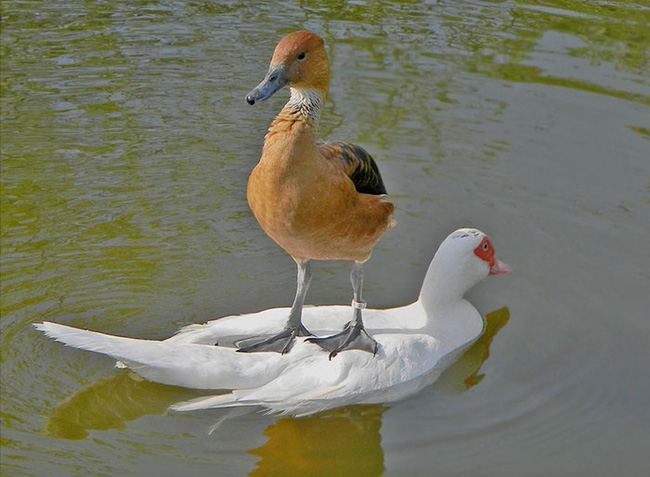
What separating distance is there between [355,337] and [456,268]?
823mm

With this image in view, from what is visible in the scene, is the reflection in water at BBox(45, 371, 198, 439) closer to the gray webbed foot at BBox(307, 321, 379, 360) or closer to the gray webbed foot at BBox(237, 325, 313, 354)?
the gray webbed foot at BBox(237, 325, 313, 354)

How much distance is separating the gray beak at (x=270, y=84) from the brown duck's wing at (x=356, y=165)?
1.69 feet

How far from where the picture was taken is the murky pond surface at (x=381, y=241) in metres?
4.58

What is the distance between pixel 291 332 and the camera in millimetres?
5152

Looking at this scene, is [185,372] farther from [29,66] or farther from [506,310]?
[29,66]

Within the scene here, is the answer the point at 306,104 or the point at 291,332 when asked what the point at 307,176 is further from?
the point at 291,332

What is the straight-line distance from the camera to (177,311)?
551 cm

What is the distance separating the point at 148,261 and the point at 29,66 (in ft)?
10.3

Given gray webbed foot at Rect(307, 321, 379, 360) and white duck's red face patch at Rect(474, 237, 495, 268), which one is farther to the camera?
white duck's red face patch at Rect(474, 237, 495, 268)

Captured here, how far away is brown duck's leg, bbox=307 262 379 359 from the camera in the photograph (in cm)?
498

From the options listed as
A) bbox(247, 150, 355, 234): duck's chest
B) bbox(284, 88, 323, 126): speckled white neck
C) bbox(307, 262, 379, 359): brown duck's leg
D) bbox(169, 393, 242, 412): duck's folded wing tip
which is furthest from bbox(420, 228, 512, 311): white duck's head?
bbox(284, 88, 323, 126): speckled white neck

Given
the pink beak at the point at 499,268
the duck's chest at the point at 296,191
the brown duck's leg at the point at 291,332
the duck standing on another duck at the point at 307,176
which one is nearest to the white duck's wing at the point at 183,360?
the brown duck's leg at the point at 291,332

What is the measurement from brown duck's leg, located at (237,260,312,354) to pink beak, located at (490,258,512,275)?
1.20 meters

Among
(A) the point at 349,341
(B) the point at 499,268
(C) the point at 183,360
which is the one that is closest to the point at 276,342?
(A) the point at 349,341
